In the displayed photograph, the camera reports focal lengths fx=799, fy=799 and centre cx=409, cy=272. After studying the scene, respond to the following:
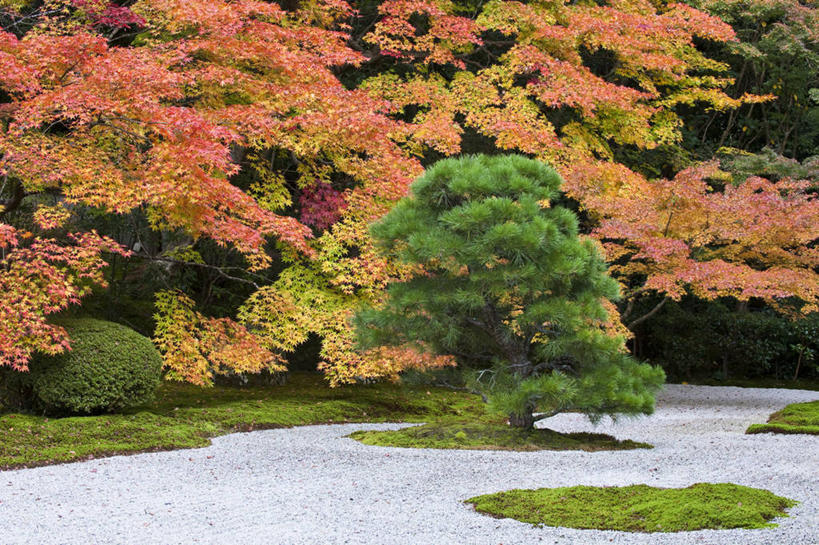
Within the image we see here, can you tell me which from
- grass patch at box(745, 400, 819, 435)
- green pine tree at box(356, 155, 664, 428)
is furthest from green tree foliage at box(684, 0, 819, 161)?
green pine tree at box(356, 155, 664, 428)

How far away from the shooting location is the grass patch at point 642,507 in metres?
3.91

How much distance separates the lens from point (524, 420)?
273 inches

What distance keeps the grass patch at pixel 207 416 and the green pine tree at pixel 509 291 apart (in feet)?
6.26

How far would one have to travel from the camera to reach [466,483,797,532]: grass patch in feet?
12.8

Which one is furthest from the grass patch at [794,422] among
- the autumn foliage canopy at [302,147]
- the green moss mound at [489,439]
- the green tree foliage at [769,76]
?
the green tree foliage at [769,76]

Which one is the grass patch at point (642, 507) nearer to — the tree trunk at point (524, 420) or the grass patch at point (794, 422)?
the tree trunk at point (524, 420)

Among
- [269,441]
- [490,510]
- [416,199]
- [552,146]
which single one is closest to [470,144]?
[552,146]

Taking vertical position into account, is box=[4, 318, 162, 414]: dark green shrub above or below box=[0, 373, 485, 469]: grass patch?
above

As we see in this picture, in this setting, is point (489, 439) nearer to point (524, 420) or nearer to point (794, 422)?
point (524, 420)

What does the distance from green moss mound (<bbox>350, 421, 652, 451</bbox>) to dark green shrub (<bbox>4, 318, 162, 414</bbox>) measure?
207 cm

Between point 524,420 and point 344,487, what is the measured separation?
2.41 meters

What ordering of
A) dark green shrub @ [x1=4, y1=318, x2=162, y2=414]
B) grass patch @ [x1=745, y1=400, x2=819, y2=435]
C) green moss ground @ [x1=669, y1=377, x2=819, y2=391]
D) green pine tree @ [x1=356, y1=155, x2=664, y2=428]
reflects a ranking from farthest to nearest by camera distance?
green moss ground @ [x1=669, y1=377, x2=819, y2=391], grass patch @ [x1=745, y1=400, x2=819, y2=435], dark green shrub @ [x1=4, y1=318, x2=162, y2=414], green pine tree @ [x1=356, y1=155, x2=664, y2=428]

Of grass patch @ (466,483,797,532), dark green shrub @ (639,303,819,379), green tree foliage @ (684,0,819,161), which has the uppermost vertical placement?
green tree foliage @ (684,0,819,161)

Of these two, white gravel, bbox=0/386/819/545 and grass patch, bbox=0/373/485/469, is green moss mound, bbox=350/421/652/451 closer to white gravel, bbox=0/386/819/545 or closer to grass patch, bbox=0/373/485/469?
white gravel, bbox=0/386/819/545
